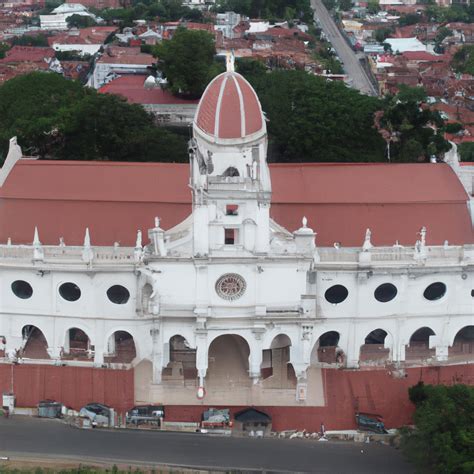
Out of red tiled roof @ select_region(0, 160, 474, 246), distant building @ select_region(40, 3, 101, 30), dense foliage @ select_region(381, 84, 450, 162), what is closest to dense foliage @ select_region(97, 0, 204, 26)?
distant building @ select_region(40, 3, 101, 30)

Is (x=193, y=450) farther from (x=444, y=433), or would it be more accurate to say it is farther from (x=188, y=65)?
(x=188, y=65)

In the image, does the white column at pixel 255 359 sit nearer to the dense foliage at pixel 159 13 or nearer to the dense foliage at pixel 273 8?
the dense foliage at pixel 159 13

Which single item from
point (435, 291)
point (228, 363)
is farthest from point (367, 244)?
point (228, 363)

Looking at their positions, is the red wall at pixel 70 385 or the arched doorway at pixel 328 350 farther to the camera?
the arched doorway at pixel 328 350

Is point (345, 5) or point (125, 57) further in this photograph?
point (345, 5)

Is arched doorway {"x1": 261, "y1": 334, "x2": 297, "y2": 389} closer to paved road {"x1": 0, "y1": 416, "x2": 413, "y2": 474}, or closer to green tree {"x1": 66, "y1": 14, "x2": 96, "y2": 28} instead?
paved road {"x1": 0, "y1": 416, "x2": 413, "y2": 474}

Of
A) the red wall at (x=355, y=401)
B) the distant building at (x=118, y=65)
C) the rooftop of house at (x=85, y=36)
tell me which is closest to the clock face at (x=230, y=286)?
the red wall at (x=355, y=401)
